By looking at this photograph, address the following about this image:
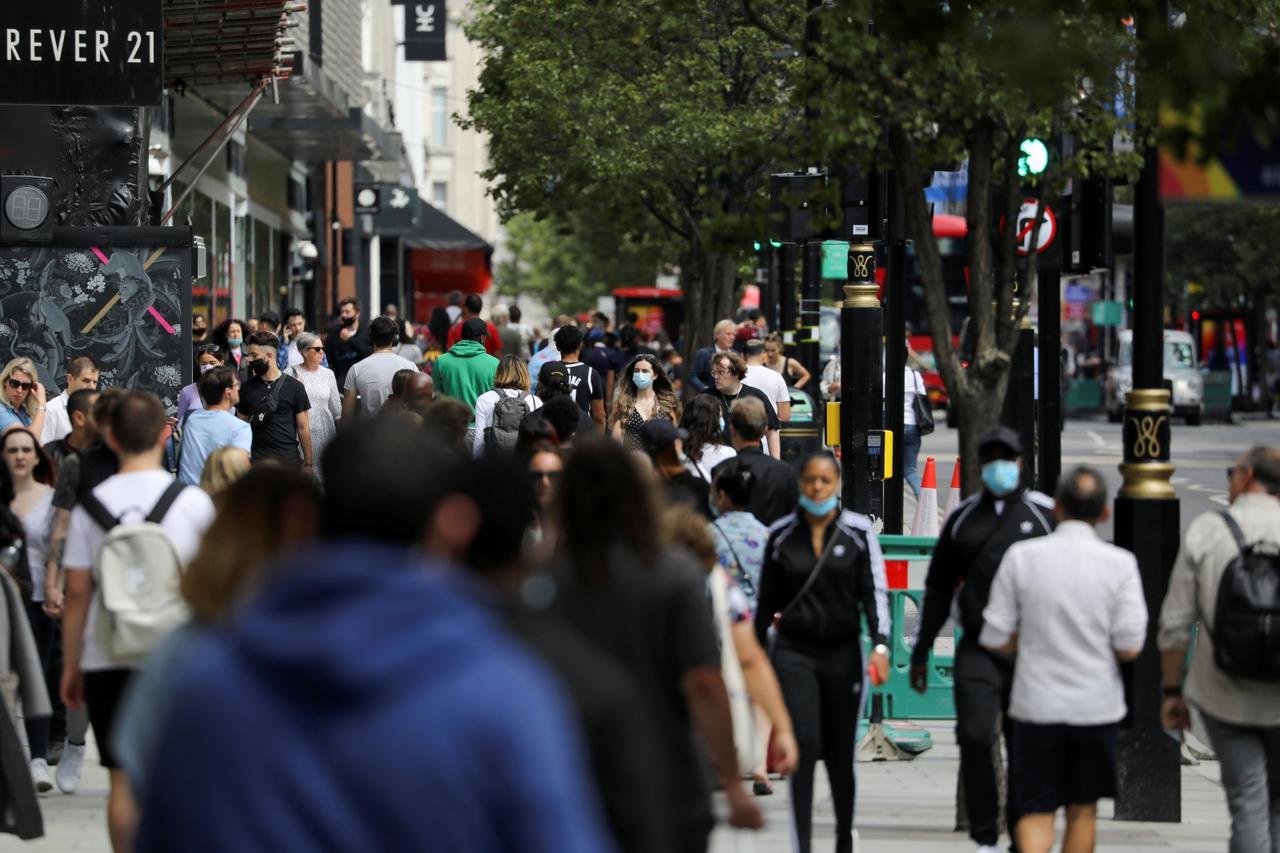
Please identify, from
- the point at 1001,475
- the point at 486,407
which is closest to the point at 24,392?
the point at 486,407

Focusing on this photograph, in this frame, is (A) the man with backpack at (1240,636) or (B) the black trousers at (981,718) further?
(B) the black trousers at (981,718)

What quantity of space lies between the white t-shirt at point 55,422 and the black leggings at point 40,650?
2732 mm

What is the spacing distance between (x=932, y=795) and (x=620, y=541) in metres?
5.34

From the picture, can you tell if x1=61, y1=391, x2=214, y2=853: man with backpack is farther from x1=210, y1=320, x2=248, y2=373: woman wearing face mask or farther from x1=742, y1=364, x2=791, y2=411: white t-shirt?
x1=210, y1=320, x2=248, y2=373: woman wearing face mask

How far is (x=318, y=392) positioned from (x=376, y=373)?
416 millimetres

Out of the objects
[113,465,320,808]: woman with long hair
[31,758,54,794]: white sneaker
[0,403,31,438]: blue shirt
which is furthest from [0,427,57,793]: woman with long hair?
[113,465,320,808]: woman with long hair

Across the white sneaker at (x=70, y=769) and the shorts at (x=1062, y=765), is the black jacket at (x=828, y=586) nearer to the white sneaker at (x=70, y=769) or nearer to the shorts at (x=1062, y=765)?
the shorts at (x=1062, y=765)

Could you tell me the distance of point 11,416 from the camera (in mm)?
11875

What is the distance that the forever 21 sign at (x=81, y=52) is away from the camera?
15.6m

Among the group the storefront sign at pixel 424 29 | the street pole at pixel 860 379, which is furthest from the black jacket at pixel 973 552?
the storefront sign at pixel 424 29

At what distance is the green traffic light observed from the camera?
34.8ft

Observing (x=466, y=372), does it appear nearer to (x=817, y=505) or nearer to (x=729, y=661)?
(x=817, y=505)

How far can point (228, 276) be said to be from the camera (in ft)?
100

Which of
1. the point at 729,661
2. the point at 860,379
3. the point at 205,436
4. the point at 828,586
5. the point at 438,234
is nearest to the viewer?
the point at 729,661
